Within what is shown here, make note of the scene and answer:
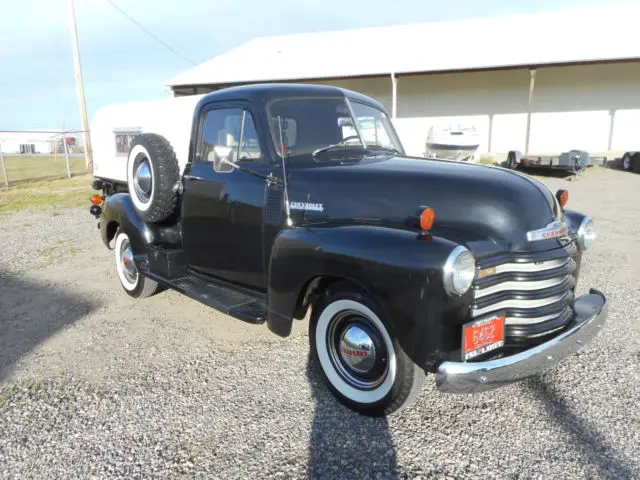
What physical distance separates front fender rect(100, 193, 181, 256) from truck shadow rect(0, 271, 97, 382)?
91cm

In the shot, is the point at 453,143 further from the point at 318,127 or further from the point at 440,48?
the point at 318,127

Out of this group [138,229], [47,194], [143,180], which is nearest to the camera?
[143,180]

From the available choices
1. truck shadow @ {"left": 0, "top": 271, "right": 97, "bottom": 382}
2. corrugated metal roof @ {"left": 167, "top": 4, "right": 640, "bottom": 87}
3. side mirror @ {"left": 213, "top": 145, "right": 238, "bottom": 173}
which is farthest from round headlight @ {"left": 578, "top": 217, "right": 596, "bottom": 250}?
corrugated metal roof @ {"left": 167, "top": 4, "right": 640, "bottom": 87}

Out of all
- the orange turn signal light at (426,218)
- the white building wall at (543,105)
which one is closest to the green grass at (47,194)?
the orange turn signal light at (426,218)

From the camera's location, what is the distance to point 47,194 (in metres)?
14.0

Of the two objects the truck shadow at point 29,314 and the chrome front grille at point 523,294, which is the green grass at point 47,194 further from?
the chrome front grille at point 523,294

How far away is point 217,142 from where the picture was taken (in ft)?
13.7

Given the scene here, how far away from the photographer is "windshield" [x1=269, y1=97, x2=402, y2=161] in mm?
3711

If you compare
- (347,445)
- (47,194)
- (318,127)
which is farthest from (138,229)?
(47,194)

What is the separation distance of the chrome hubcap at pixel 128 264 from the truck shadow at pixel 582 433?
395cm

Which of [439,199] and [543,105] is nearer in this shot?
[439,199]

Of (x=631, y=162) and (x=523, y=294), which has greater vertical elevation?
(x=523, y=294)

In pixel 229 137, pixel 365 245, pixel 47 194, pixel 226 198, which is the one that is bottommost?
pixel 47 194

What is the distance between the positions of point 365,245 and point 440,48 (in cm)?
1939
